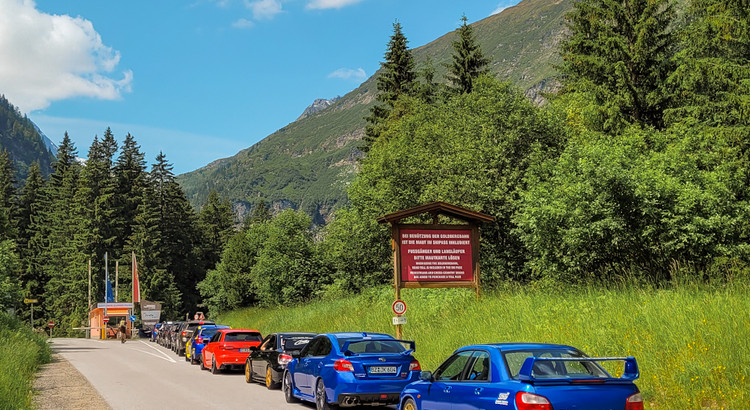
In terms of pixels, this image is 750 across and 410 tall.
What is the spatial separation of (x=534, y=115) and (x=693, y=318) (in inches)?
791

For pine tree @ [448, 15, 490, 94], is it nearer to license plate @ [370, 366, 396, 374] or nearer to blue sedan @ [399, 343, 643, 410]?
license plate @ [370, 366, 396, 374]

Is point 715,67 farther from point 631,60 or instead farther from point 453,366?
point 453,366

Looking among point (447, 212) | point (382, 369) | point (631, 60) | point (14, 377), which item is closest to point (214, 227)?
point (631, 60)

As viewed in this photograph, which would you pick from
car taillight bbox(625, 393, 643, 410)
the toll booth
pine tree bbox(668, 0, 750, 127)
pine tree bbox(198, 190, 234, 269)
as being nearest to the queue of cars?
car taillight bbox(625, 393, 643, 410)

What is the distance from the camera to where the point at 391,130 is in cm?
5147

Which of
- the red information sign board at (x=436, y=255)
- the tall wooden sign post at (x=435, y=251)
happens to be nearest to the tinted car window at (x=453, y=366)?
the tall wooden sign post at (x=435, y=251)

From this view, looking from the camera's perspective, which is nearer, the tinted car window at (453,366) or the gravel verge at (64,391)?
the tinted car window at (453,366)

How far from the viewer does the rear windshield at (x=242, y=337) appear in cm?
2396

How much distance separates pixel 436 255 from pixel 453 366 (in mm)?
11281

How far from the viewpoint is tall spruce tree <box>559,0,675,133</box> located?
104 ft

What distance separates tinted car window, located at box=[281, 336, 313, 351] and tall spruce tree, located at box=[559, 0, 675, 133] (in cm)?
1882

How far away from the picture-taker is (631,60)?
3241cm

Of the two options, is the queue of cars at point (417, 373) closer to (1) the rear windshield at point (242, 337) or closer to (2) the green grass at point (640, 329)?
(1) the rear windshield at point (242, 337)

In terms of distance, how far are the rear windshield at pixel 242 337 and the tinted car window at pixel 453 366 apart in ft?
50.3
